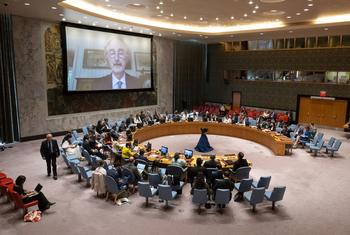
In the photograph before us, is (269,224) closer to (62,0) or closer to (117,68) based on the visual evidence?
(62,0)

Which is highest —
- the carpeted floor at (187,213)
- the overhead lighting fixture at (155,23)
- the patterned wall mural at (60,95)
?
the overhead lighting fixture at (155,23)

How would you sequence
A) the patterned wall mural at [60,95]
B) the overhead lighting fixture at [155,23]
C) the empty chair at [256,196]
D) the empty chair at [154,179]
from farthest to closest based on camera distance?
the patterned wall mural at [60,95] < the overhead lighting fixture at [155,23] < the empty chair at [154,179] < the empty chair at [256,196]

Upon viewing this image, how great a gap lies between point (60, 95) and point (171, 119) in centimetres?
641

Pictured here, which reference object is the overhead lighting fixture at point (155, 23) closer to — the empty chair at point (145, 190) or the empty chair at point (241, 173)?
the empty chair at point (145, 190)

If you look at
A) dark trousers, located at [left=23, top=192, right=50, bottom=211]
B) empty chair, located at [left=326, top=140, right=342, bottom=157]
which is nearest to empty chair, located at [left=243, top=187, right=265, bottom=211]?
dark trousers, located at [left=23, top=192, right=50, bottom=211]

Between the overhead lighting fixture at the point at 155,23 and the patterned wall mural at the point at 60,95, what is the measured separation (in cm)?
301

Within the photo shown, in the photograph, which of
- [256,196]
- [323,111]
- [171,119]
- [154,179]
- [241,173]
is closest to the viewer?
[256,196]

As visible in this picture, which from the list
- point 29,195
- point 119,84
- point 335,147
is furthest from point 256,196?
point 119,84

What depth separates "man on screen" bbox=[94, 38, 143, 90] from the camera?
17.7 meters

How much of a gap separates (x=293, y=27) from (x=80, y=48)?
39.2 feet

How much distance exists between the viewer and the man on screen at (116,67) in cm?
1772

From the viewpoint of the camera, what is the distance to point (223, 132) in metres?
17.0

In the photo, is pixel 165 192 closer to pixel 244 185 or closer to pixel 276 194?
pixel 244 185

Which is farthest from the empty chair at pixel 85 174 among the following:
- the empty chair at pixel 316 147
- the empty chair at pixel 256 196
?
the empty chair at pixel 316 147
